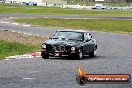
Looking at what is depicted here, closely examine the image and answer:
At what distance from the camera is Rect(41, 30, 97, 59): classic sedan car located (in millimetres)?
21500

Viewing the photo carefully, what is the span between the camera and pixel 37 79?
44.1 ft

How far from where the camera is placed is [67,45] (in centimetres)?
2153

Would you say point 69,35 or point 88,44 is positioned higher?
point 69,35

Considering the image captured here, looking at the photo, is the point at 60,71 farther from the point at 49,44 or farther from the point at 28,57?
A: the point at 28,57

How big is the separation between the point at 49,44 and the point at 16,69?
203 inches

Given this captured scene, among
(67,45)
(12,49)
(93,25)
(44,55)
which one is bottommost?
(93,25)

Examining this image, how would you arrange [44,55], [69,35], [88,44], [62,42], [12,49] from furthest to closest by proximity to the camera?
[12,49] → [88,44] → [69,35] → [44,55] → [62,42]

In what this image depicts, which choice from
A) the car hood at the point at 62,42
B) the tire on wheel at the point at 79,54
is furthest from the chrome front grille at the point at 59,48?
the tire on wheel at the point at 79,54

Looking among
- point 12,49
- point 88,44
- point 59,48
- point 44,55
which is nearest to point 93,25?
point 12,49

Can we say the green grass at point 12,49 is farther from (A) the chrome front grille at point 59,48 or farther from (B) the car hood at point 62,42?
(A) the chrome front grille at point 59,48

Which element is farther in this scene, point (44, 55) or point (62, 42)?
point (44, 55)

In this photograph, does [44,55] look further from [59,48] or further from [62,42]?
[62,42]

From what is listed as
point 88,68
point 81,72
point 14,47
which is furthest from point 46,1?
point 81,72

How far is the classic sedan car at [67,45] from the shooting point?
21500mm
